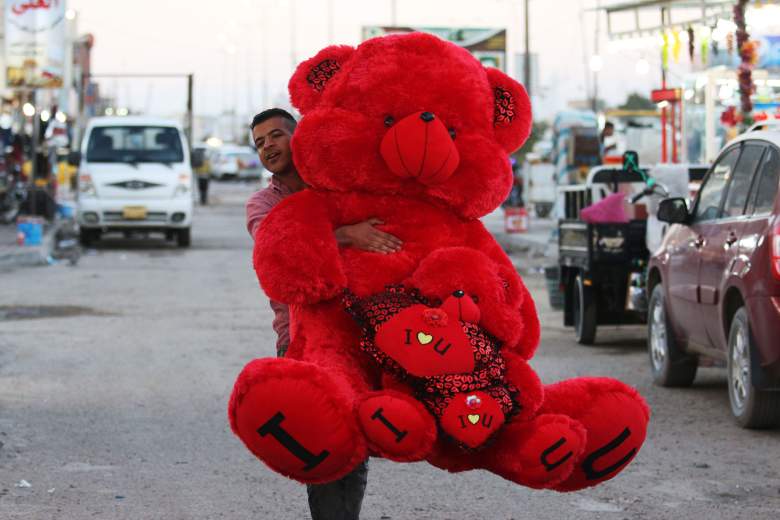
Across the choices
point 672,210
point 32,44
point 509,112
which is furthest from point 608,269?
point 32,44

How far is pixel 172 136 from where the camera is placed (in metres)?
26.2

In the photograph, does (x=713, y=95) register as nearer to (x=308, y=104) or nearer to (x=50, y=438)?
(x=50, y=438)

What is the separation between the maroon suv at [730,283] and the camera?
8.02m

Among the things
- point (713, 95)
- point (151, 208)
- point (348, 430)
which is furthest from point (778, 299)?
point (151, 208)

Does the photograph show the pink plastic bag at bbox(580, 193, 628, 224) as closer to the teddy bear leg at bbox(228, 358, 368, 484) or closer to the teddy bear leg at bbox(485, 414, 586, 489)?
the teddy bear leg at bbox(485, 414, 586, 489)

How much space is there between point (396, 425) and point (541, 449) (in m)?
0.44

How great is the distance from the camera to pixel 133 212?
998 inches

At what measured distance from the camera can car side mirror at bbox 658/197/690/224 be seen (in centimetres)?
945

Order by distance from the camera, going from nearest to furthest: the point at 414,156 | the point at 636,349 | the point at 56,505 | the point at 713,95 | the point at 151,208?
1. the point at 414,156
2. the point at 56,505
3. the point at 636,349
4. the point at 713,95
5. the point at 151,208

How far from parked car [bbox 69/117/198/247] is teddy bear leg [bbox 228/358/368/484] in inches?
841

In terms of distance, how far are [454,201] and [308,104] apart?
22.5 inches

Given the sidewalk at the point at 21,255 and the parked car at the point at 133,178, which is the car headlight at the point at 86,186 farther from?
the sidewalk at the point at 21,255

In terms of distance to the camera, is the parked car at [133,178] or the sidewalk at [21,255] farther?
the parked car at [133,178]

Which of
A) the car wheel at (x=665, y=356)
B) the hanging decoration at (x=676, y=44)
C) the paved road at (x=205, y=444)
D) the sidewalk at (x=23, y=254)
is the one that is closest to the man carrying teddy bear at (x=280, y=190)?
the paved road at (x=205, y=444)
